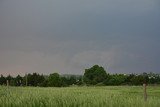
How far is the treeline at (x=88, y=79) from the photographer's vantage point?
3639 inches

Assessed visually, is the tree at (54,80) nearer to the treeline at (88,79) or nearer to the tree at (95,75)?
the treeline at (88,79)

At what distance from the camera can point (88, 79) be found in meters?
109

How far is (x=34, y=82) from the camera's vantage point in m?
97.9

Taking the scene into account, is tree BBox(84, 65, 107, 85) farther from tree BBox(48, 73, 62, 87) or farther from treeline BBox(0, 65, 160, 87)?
tree BBox(48, 73, 62, 87)

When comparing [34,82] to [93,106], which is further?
[34,82]

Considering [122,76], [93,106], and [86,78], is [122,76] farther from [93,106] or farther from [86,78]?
[93,106]

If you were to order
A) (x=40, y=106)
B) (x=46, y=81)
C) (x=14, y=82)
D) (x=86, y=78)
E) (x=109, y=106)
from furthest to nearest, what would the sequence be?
(x=86, y=78) → (x=14, y=82) → (x=46, y=81) → (x=40, y=106) → (x=109, y=106)

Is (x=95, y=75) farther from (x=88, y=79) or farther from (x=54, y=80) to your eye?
(x=54, y=80)

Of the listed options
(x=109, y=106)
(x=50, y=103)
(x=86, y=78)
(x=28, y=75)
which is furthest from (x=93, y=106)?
(x=86, y=78)

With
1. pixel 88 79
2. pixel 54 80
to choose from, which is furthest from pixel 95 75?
pixel 54 80

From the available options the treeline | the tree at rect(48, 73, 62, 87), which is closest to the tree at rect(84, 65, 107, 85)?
the treeline

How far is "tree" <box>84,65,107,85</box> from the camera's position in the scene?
10544 cm

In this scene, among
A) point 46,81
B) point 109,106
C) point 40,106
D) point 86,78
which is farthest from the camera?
point 86,78

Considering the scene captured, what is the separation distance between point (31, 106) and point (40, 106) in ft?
1.22
